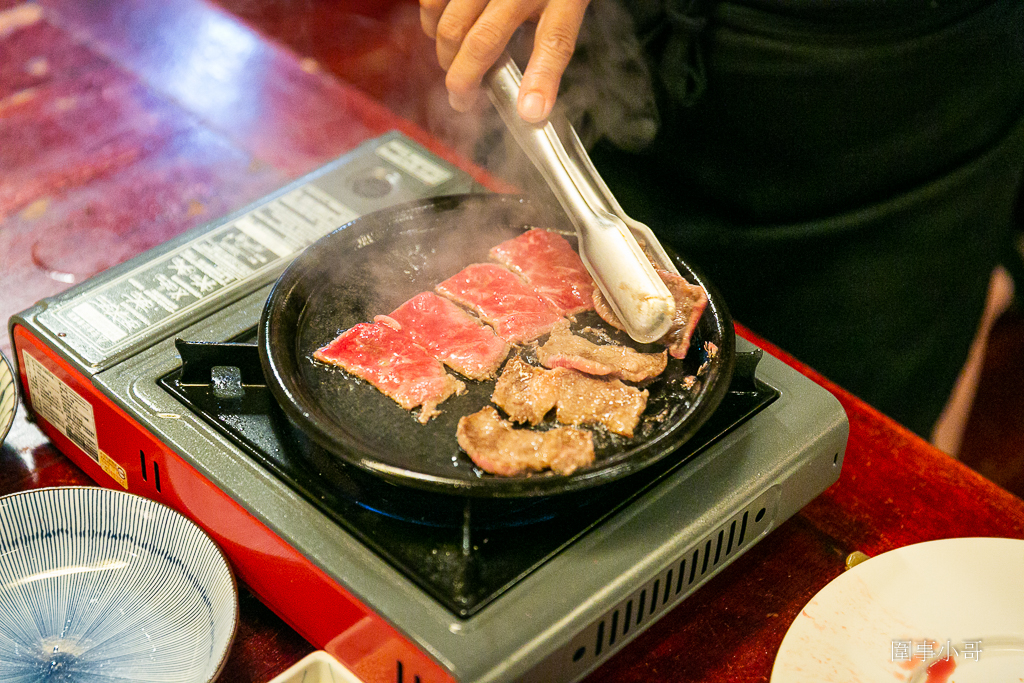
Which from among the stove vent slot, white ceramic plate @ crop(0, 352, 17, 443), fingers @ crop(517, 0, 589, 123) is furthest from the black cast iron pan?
white ceramic plate @ crop(0, 352, 17, 443)

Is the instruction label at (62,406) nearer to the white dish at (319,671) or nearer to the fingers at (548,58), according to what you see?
the white dish at (319,671)

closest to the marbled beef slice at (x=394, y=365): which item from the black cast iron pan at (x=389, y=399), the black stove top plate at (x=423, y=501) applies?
the black cast iron pan at (x=389, y=399)

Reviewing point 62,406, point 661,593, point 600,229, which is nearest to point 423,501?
point 661,593

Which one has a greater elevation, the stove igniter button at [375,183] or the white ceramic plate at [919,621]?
the stove igniter button at [375,183]

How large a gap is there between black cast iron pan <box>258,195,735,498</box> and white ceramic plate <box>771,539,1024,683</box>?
292 mm

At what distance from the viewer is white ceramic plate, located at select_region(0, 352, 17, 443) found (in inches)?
54.1

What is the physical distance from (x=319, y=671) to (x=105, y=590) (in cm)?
33

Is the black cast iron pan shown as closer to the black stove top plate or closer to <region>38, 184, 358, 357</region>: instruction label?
the black stove top plate

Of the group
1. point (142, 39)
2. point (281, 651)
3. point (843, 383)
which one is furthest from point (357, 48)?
point (281, 651)

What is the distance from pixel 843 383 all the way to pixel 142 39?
2064mm

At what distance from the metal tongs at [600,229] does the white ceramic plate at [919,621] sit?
44 centimetres

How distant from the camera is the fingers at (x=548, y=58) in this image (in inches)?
55.1

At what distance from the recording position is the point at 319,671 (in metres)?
1.12

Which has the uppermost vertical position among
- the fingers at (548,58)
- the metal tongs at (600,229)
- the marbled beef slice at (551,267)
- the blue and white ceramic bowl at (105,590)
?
the fingers at (548,58)
